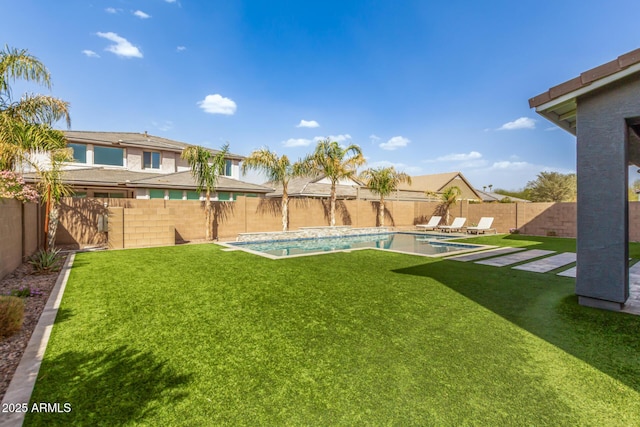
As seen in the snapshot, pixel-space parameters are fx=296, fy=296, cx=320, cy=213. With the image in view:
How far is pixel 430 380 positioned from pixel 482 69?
2355cm

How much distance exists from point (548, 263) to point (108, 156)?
2710 centimetres

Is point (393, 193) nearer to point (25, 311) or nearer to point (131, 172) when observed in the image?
point (131, 172)

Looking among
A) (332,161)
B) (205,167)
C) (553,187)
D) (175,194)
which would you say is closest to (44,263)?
(205,167)

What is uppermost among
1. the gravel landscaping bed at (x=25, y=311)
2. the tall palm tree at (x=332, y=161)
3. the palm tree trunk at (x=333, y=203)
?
the tall palm tree at (x=332, y=161)

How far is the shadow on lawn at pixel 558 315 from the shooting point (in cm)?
361

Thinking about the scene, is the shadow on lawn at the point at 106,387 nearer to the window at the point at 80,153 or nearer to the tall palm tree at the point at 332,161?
the tall palm tree at the point at 332,161

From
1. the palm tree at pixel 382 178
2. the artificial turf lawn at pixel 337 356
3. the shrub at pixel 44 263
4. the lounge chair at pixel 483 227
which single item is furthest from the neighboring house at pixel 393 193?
the artificial turf lawn at pixel 337 356

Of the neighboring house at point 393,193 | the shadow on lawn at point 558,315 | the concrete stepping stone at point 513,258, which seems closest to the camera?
the shadow on lawn at point 558,315

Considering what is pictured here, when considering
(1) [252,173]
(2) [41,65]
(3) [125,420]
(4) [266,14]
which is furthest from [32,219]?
(4) [266,14]

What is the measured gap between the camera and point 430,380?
10.2 feet

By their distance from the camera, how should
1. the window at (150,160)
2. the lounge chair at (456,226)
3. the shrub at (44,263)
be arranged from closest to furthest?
the shrub at (44,263)
the lounge chair at (456,226)
the window at (150,160)

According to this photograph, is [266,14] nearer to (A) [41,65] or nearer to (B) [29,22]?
(B) [29,22]

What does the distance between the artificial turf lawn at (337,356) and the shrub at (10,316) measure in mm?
530

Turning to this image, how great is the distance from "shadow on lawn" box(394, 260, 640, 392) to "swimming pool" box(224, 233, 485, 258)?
15.0 ft
